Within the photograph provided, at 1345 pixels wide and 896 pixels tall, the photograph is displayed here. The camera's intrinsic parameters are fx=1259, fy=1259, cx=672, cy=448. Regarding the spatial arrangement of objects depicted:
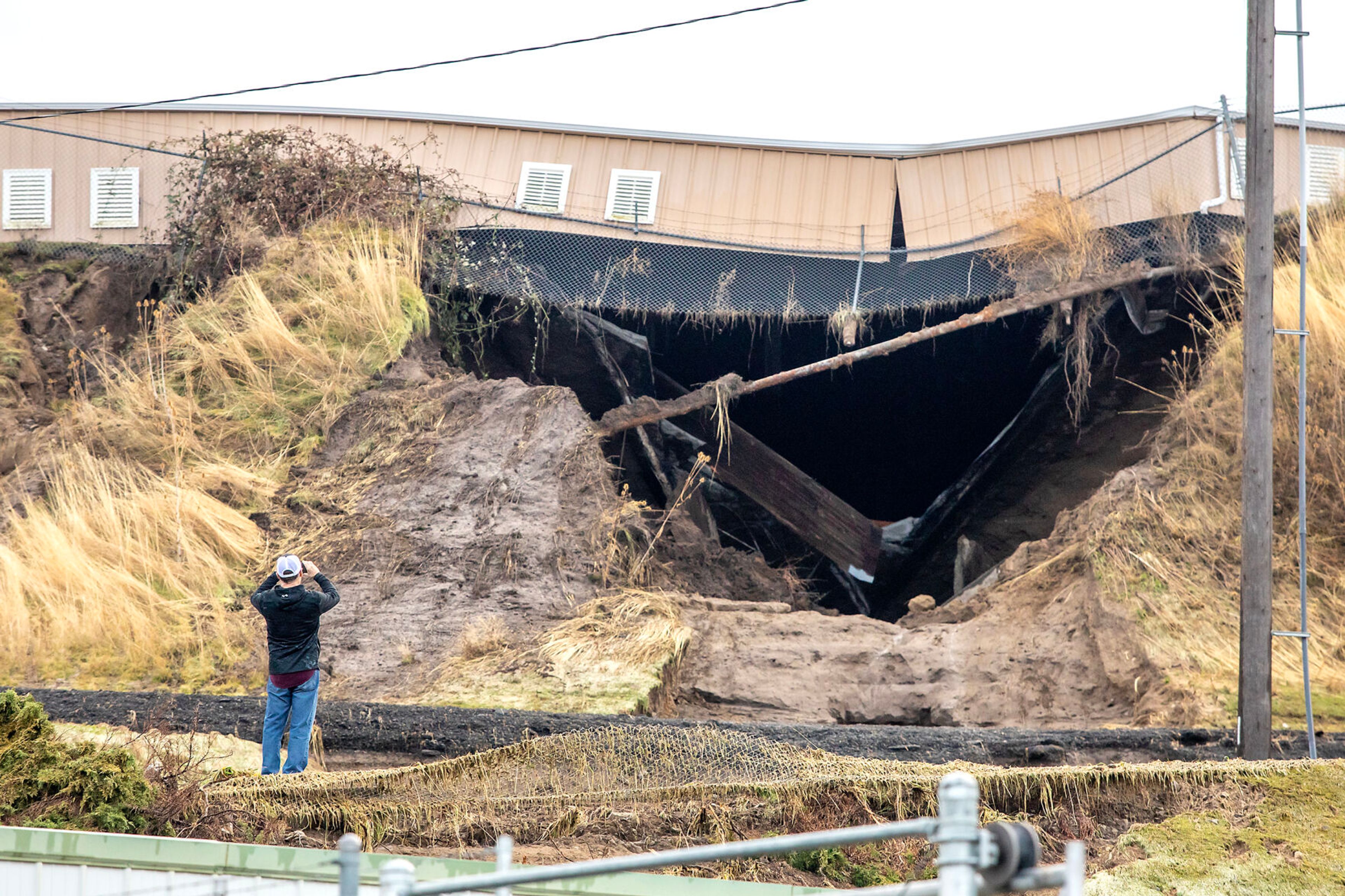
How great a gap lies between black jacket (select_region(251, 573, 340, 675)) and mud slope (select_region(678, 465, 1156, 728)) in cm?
401

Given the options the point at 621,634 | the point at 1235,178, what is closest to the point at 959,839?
the point at 621,634

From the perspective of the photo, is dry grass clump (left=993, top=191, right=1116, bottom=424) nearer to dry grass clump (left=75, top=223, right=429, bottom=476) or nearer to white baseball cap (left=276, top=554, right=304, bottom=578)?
dry grass clump (left=75, top=223, right=429, bottom=476)

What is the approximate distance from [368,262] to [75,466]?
3.96m

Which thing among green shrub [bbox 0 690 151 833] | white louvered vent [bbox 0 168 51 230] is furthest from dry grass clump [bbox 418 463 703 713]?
white louvered vent [bbox 0 168 51 230]

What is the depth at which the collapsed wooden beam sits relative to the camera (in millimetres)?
14062

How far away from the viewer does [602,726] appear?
27.9 feet

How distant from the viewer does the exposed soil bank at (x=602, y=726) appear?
8.38 m

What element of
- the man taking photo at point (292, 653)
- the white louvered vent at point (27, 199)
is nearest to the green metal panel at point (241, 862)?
the man taking photo at point (292, 653)

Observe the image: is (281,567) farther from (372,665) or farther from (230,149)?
(230,149)

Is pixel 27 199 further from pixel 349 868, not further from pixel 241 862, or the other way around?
pixel 349 868

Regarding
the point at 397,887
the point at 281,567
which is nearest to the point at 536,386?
the point at 281,567

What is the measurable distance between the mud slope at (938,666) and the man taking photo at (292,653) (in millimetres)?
3978

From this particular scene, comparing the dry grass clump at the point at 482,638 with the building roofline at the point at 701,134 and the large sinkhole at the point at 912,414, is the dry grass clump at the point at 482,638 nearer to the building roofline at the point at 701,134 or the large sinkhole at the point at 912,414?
the large sinkhole at the point at 912,414

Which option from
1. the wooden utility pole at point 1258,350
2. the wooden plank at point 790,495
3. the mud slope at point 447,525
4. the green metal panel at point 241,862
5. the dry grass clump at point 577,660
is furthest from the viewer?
the wooden plank at point 790,495
